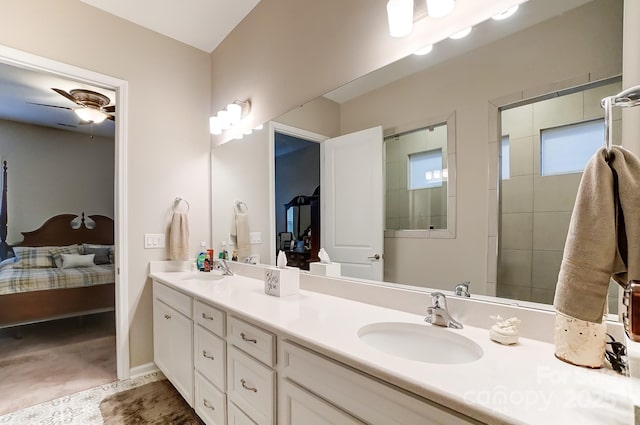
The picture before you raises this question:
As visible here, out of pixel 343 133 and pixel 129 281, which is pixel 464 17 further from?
pixel 129 281

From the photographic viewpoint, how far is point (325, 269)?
171 centimetres

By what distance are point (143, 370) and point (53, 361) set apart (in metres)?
0.97

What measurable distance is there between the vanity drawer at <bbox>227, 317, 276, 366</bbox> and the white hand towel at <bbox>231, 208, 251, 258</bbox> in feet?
3.34

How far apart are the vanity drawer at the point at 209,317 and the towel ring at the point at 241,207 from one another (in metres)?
0.87

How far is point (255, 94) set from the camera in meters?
2.31

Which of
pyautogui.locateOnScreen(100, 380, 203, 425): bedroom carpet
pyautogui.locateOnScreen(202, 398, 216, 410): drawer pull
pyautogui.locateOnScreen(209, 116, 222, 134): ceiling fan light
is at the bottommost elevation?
pyautogui.locateOnScreen(100, 380, 203, 425): bedroom carpet

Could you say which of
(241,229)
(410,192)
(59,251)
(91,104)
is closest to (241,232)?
(241,229)

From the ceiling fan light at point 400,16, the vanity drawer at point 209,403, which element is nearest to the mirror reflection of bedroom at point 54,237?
the vanity drawer at point 209,403

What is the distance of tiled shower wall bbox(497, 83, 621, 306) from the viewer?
97 cm

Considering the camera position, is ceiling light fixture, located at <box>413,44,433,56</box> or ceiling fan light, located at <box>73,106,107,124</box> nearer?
ceiling light fixture, located at <box>413,44,433,56</box>

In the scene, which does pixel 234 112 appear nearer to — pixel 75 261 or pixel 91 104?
pixel 91 104

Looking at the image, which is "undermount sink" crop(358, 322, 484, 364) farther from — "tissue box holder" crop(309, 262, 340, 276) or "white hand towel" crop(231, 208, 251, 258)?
"white hand towel" crop(231, 208, 251, 258)

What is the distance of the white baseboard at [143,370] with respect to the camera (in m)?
2.33

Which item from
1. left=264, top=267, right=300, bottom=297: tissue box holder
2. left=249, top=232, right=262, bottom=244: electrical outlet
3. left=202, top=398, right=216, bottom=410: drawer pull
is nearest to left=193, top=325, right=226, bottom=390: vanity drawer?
left=202, top=398, right=216, bottom=410: drawer pull
